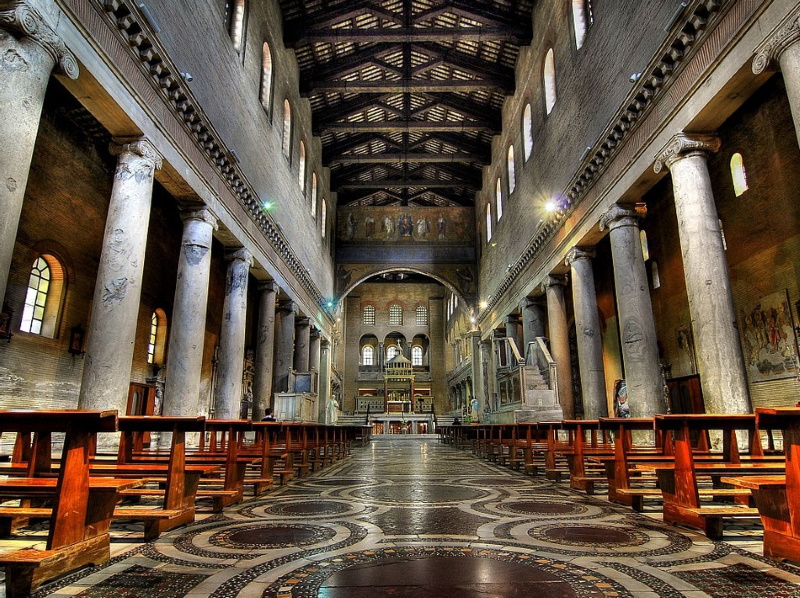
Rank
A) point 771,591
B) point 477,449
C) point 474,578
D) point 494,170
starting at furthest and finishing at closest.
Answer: point 494,170 < point 477,449 < point 474,578 < point 771,591

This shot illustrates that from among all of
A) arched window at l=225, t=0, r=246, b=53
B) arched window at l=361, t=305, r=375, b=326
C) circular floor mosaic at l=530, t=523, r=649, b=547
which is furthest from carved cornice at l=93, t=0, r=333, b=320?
arched window at l=361, t=305, r=375, b=326

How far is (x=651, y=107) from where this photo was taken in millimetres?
9180

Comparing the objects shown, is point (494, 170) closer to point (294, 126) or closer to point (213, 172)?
point (294, 126)

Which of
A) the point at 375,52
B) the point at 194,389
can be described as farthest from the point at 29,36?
the point at 375,52

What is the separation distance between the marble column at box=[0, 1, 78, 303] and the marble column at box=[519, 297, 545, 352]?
15.2 metres

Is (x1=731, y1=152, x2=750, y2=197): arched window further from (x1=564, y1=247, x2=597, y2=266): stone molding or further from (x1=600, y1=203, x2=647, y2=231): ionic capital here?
(x1=564, y1=247, x2=597, y2=266): stone molding

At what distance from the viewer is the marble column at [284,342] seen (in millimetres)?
18625

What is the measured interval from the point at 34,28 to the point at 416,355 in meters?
38.4

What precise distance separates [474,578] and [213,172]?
10.8 m

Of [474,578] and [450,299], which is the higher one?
[450,299]

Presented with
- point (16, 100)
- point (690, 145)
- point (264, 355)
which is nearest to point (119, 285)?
point (16, 100)

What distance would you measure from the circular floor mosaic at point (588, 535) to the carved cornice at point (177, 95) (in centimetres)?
836

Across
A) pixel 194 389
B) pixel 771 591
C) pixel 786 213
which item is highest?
pixel 786 213

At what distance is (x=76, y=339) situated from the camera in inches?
409
